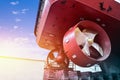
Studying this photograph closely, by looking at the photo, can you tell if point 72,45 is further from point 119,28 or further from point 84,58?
point 119,28

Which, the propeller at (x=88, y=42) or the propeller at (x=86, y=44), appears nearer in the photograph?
the propeller at (x=86, y=44)

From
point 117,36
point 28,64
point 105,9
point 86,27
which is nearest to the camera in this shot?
point 105,9

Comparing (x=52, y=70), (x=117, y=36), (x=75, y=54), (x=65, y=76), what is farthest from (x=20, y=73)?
(x=117, y=36)

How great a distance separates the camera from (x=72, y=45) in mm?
2398

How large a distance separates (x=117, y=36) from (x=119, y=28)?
14.9 inches

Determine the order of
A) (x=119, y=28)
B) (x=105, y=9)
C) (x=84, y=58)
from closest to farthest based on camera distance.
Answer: (x=84, y=58) → (x=105, y=9) → (x=119, y=28)

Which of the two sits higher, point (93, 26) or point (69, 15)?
point (69, 15)

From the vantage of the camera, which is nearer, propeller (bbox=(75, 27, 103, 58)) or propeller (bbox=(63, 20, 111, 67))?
propeller (bbox=(63, 20, 111, 67))

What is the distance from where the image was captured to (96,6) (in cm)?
249

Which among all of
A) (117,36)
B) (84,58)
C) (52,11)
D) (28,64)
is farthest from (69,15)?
(28,64)

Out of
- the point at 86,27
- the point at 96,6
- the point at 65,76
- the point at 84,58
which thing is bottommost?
the point at 65,76

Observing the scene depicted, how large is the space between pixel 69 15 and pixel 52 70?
6.21 feet

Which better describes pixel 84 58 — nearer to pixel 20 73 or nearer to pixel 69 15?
pixel 69 15

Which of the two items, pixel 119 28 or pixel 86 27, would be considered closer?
pixel 86 27
